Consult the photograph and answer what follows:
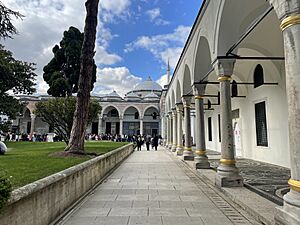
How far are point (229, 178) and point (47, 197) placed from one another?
4.70 metres

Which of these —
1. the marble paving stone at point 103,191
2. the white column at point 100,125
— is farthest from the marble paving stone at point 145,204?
the white column at point 100,125

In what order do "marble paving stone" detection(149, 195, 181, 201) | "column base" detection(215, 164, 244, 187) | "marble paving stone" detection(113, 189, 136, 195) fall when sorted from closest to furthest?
"marble paving stone" detection(149, 195, 181, 201) < "marble paving stone" detection(113, 189, 136, 195) < "column base" detection(215, 164, 244, 187)

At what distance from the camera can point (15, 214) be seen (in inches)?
124

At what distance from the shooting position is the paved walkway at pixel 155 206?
450cm

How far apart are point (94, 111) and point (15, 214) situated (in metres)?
15.2

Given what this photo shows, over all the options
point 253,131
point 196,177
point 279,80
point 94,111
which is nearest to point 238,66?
point 279,80

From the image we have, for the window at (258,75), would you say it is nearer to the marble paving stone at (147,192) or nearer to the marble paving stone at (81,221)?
the marble paving stone at (147,192)

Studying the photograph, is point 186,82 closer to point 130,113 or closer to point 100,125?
point 100,125

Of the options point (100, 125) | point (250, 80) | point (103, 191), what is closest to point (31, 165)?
point (103, 191)

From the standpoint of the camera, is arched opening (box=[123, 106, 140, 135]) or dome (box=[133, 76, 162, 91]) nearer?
arched opening (box=[123, 106, 140, 135])

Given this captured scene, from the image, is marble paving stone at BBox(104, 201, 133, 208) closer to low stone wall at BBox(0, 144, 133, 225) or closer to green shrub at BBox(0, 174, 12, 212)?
low stone wall at BBox(0, 144, 133, 225)

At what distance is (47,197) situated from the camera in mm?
4184

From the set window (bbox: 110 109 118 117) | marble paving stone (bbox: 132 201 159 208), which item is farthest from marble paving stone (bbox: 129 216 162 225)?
window (bbox: 110 109 118 117)

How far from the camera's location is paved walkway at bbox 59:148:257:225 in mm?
4500
